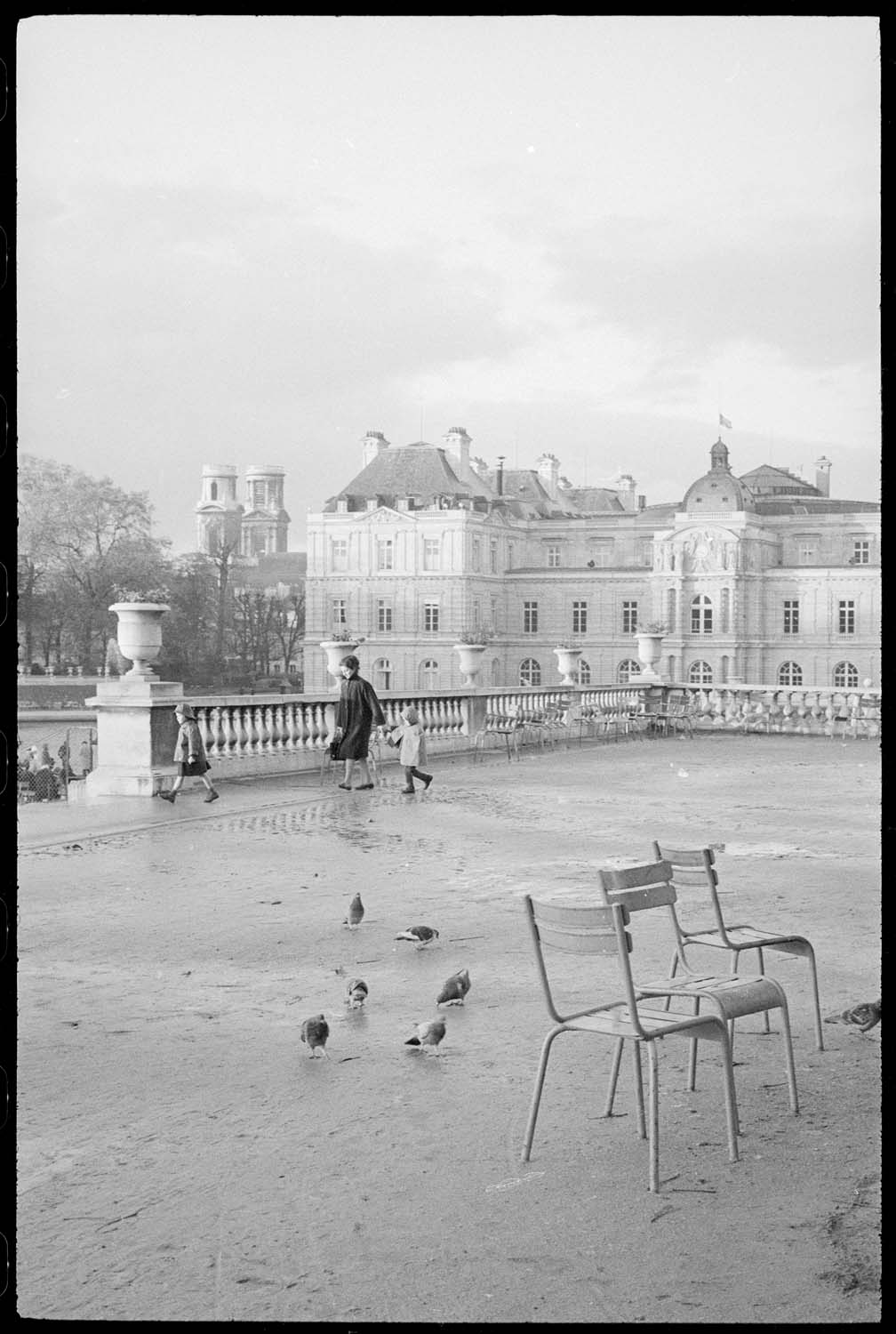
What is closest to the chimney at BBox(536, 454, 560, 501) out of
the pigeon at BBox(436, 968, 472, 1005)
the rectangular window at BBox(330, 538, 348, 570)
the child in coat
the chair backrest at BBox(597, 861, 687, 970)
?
the rectangular window at BBox(330, 538, 348, 570)

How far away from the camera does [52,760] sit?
117 feet

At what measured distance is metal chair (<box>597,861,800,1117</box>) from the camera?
5.04 m

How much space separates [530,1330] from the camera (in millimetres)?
2986

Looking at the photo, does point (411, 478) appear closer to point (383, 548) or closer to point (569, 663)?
point (383, 548)

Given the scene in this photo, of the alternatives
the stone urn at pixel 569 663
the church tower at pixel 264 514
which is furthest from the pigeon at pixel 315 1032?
the church tower at pixel 264 514

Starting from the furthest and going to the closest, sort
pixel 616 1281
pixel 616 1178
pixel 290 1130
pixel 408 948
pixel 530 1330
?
pixel 408 948
pixel 290 1130
pixel 616 1178
pixel 616 1281
pixel 530 1330

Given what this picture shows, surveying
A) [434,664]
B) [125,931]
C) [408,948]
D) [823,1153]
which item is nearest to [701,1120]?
[823,1153]

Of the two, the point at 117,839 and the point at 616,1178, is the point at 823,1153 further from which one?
the point at 117,839

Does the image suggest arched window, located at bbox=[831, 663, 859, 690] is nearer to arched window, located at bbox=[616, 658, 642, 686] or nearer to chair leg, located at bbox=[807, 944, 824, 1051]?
arched window, located at bbox=[616, 658, 642, 686]

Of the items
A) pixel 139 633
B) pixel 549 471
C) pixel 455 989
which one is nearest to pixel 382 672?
pixel 549 471

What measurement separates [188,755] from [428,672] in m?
90.9

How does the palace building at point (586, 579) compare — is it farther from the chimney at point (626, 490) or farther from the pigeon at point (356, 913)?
the pigeon at point (356, 913)

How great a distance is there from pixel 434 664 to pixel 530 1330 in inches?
4029

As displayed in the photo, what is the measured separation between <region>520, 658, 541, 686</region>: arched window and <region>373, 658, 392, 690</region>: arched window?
9.08m
